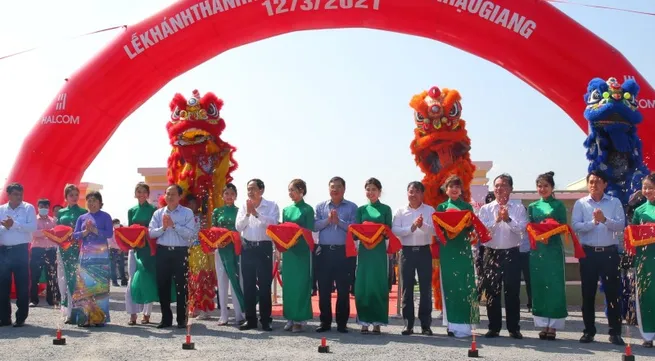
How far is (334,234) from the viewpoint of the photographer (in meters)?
6.80

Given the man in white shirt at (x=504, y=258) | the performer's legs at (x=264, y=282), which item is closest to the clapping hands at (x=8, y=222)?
the performer's legs at (x=264, y=282)

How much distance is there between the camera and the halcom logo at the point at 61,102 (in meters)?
9.48

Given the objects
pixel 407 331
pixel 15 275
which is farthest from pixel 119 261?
pixel 407 331

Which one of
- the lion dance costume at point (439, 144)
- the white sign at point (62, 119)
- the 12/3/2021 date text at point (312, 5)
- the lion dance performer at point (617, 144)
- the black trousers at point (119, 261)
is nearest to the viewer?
the lion dance performer at point (617, 144)

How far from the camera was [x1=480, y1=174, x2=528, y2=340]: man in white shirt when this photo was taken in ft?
20.6

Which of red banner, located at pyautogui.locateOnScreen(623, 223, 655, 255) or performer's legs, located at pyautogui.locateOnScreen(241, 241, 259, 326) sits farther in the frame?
performer's legs, located at pyautogui.locateOnScreen(241, 241, 259, 326)

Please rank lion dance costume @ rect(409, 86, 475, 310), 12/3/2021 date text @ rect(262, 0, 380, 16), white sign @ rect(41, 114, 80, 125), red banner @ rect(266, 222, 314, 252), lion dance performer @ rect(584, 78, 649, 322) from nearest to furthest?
red banner @ rect(266, 222, 314, 252)
lion dance performer @ rect(584, 78, 649, 322)
lion dance costume @ rect(409, 86, 475, 310)
12/3/2021 date text @ rect(262, 0, 380, 16)
white sign @ rect(41, 114, 80, 125)

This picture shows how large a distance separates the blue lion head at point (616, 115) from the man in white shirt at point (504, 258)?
4.98 feet

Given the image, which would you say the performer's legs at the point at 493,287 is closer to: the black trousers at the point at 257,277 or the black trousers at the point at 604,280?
the black trousers at the point at 604,280

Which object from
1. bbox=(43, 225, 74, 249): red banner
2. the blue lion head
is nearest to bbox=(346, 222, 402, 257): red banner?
the blue lion head

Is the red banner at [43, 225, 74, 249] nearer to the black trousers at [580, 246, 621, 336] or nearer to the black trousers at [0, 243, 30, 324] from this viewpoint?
the black trousers at [0, 243, 30, 324]

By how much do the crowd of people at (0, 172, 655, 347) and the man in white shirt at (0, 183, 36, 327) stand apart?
0.01m

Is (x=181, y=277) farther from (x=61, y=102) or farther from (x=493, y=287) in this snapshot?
(x=61, y=102)

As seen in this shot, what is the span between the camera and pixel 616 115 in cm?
726
